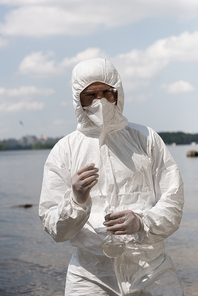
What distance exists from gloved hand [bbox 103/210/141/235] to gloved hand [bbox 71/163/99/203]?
18 cm

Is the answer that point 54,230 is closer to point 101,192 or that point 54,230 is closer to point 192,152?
point 101,192

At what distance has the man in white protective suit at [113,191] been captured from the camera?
9.13 feet

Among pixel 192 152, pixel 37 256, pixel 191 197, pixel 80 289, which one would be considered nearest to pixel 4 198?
pixel 191 197

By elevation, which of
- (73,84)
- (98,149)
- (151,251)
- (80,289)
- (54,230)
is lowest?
(80,289)

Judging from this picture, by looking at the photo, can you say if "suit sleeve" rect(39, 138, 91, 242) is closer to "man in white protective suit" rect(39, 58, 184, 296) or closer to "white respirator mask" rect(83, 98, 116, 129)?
"man in white protective suit" rect(39, 58, 184, 296)

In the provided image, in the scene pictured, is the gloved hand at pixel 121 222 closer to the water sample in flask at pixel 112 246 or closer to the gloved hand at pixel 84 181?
the water sample in flask at pixel 112 246

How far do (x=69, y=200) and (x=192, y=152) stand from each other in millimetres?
54738

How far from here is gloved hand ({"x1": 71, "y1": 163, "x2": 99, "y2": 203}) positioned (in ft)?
8.17

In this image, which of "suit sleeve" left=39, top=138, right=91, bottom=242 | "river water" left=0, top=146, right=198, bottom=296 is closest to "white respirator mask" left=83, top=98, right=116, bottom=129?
"suit sleeve" left=39, top=138, right=91, bottom=242

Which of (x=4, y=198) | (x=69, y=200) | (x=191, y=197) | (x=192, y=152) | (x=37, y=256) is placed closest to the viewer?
(x=69, y=200)

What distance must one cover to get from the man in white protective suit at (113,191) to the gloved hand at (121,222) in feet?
0.34

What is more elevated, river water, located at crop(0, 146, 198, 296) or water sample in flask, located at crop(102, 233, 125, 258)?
water sample in flask, located at crop(102, 233, 125, 258)

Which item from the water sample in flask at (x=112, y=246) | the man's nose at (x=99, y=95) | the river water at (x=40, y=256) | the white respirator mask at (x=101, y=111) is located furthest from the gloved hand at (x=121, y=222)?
the river water at (x=40, y=256)

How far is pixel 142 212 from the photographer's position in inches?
107
